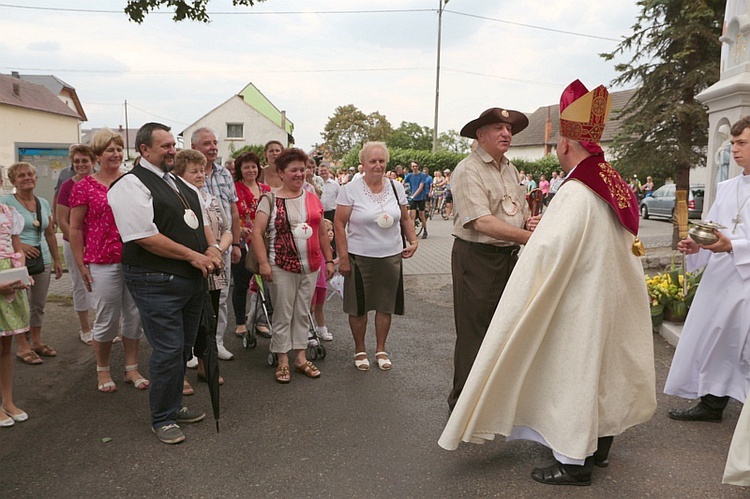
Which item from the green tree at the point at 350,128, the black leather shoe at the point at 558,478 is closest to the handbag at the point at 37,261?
the black leather shoe at the point at 558,478

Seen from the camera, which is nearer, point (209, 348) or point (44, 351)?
point (209, 348)

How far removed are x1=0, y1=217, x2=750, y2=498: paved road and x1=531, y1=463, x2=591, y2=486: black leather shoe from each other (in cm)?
4

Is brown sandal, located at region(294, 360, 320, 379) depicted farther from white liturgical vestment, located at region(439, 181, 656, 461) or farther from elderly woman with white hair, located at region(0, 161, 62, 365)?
elderly woman with white hair, located at region(0, 161, 62, 365)

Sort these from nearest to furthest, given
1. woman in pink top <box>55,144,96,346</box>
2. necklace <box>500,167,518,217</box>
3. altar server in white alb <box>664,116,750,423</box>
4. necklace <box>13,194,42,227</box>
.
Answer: altar server in white alb <box>664,116,750,423</box> < necklace <box>500,167,518,217</box> < woman in pink top <box>55,144,96,346</box> < necklace <box>13,194,42,227</box>

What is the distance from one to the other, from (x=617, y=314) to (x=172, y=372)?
9.33 feet

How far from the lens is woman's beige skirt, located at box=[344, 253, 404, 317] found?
5.42m

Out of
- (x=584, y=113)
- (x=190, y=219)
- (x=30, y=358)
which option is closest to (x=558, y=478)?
(x=584, y=113)

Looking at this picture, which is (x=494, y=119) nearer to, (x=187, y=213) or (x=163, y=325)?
(x=187, y=213)

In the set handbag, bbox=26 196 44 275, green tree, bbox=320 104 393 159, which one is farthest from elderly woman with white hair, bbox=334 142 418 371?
green tree, bbox=320 104 393 159

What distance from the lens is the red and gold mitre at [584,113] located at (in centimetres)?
326

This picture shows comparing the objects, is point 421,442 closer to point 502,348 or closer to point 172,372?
point 502,348

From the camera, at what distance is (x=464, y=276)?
166 inches

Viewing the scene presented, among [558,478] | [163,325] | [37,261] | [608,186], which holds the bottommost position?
[558,478]

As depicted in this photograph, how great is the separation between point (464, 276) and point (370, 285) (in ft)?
4.63
